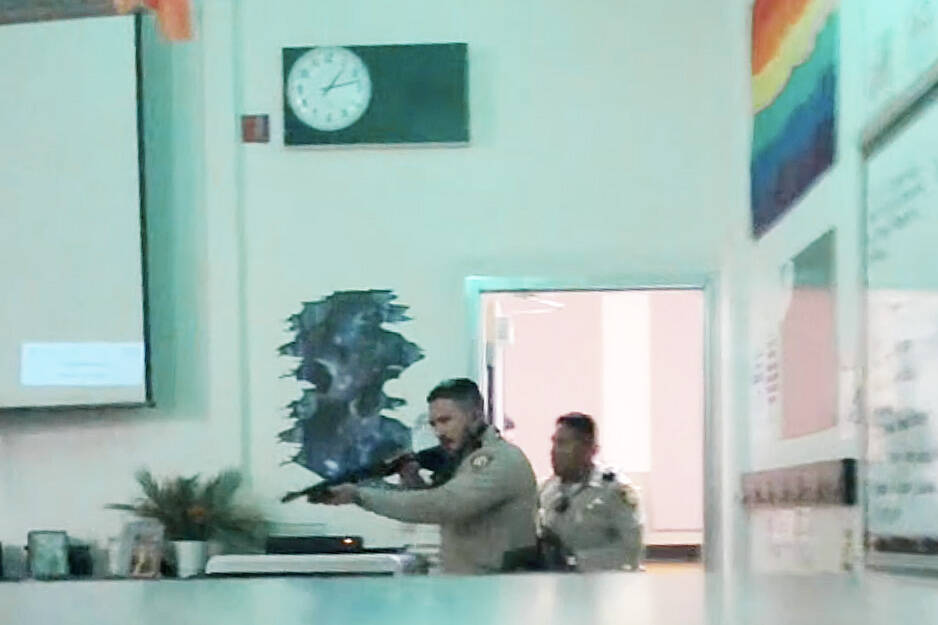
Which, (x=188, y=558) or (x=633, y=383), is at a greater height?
(x=633, y=383)

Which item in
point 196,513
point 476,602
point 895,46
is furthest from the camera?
point 196,513

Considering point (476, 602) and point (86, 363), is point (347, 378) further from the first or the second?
point (476, 602)

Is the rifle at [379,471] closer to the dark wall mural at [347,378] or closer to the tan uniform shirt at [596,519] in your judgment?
the dark wall mural at [347,378]

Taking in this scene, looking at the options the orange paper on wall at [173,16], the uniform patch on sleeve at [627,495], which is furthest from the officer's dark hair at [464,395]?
the orange paper on wall at [173,16]

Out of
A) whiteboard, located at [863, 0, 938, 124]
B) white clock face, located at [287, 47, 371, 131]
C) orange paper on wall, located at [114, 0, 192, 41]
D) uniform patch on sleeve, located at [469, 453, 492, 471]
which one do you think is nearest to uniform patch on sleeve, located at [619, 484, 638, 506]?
uniform patch on sleeve, located at [469, 453, 492, 471]

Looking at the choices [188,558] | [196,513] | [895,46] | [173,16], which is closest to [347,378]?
[196,513]

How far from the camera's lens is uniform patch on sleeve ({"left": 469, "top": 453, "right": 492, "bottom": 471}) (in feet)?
10.5

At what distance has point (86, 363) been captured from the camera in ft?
13.1

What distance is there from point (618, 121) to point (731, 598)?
3.72 metres

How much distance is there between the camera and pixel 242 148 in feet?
13.8

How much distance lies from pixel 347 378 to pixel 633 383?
99.6 inches

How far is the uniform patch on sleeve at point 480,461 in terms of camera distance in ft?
10.5

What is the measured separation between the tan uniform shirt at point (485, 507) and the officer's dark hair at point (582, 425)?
2.79 feet

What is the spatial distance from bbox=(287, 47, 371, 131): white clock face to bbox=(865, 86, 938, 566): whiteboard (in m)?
1.95
